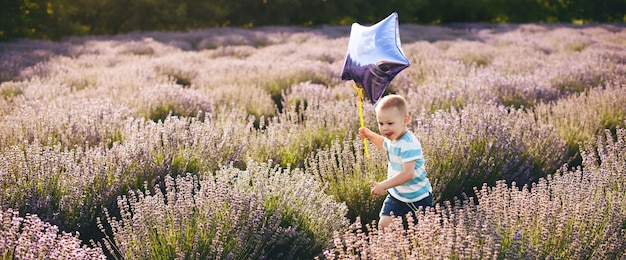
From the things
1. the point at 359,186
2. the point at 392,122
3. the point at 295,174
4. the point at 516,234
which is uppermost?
the point at 392,122

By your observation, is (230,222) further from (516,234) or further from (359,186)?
(516,234)

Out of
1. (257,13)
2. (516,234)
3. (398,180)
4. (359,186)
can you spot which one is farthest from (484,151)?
(257,13)

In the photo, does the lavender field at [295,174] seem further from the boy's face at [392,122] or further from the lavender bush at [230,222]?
the boy's face at [392,122]

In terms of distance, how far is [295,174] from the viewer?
275 centimetres

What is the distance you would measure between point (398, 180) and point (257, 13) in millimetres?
18006

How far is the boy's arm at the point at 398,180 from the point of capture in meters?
2.40

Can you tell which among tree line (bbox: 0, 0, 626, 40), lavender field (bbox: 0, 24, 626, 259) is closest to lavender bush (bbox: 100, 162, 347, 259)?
lavender field (bbox: 0, 24, 626, 259)

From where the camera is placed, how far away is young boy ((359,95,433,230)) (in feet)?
7.91

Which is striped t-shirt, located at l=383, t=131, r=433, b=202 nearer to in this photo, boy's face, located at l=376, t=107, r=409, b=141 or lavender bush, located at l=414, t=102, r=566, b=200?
boy's face, located at l=376, t=107, r=409, b=141

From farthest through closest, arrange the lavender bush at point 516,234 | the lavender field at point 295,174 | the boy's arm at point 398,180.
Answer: the boy's arm at point 398,180 → the lavender field at point 295,174 → the lavender bush at point 516,234

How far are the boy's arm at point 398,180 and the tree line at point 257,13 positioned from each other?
10.3 meters

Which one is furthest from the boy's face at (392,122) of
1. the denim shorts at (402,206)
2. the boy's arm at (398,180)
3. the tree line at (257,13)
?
the tree line at (257,13)

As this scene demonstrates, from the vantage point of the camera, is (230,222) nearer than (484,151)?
Yes

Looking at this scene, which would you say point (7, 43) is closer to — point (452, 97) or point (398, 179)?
point (452, 97)
